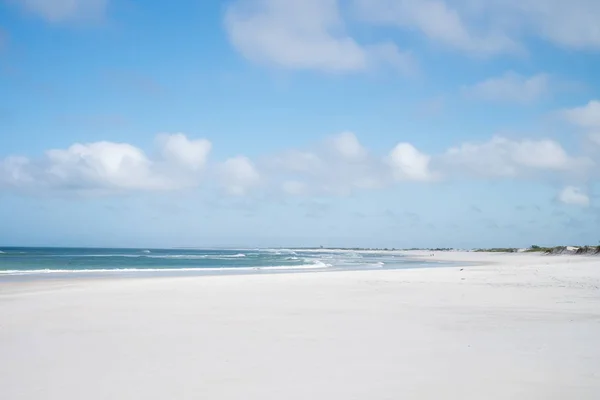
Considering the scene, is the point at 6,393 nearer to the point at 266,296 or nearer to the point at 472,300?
the point at 266,296

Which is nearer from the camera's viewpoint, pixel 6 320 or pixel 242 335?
pixel 242 335

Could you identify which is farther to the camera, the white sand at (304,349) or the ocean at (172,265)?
the ocean at (172,265)

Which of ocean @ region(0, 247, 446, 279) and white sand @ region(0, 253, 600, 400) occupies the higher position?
white sand @ region(0, 253, 600, 400)

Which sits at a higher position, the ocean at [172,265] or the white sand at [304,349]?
the white sand at [304,349]

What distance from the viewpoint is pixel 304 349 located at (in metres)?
8.20

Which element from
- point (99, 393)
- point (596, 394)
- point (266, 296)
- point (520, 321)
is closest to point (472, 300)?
point (520, 321)

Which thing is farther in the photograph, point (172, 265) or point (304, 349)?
point (172, 265)

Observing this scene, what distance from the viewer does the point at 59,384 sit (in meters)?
6.33

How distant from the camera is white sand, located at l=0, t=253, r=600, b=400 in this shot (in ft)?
19.9

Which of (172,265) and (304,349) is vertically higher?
(304,349)

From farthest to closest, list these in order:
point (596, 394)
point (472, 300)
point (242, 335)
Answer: point (472, 300)
point (242, 335)
point (596, 394)

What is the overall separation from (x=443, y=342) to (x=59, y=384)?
6.20 m

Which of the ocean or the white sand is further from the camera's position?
the ocean

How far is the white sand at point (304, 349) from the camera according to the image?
607 cm
